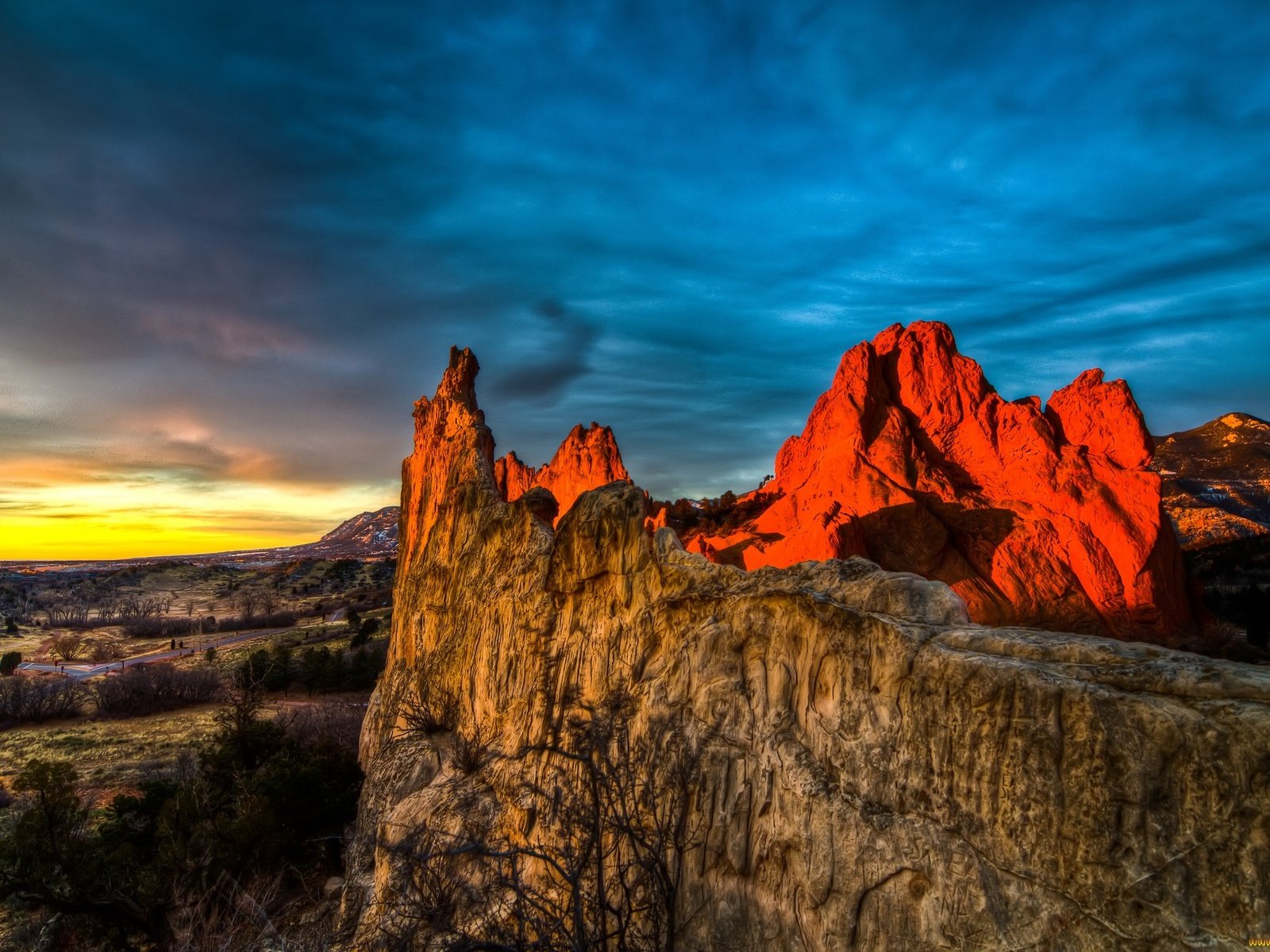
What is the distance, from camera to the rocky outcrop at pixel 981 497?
2931cm

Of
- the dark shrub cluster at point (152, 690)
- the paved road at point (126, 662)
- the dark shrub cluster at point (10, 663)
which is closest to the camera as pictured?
the dark shrub cluster at point (152, 690)

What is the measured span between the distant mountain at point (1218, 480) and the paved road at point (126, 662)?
89.6 meters

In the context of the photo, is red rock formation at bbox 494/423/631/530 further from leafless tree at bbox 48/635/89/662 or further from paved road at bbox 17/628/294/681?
leafless tree at bbox 48/635/89/662

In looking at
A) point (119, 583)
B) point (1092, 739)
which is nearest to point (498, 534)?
point (1092, 739)

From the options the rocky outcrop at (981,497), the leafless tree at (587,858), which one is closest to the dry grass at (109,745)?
the leafless tree at (587,858)

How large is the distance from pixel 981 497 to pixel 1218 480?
7025 centimetres

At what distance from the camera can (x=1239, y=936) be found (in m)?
4.51

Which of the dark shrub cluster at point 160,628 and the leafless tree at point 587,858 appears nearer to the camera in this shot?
the leafless tree at point 587,858

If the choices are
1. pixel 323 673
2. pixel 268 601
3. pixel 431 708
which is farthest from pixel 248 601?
pixel 431 708

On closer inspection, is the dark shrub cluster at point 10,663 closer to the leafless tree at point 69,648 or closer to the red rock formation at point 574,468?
the leafless tree at point 69,648

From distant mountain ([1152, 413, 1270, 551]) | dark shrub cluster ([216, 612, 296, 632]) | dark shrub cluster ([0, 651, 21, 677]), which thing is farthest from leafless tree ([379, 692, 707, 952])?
dark shrub cluster ([216, 612, 296, 632])

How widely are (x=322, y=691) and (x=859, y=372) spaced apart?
4123 centimetres

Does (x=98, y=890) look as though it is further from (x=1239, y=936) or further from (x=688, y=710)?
(x=1239, y=936)

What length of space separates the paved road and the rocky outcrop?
5670 centimetres
